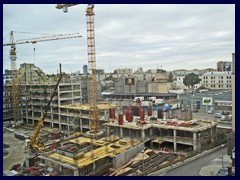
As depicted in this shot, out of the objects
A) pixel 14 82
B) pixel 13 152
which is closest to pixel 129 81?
pixel 14 82

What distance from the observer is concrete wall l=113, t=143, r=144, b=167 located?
428 inches

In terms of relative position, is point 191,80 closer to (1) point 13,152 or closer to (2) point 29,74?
(2) point 29,74

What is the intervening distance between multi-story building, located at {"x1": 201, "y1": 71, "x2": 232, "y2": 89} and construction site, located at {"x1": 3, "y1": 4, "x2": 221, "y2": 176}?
622 inches

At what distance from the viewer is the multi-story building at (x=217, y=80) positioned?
3047cm

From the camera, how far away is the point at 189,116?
15766 millimetres

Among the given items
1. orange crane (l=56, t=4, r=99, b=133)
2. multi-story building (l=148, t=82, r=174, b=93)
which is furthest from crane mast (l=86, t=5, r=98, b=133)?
multi-story building (l=148, t=82, r=174, b=93)

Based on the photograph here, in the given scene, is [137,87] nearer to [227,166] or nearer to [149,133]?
[149,133]

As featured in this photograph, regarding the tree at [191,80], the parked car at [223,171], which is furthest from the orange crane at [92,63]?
the tree at [191,80]

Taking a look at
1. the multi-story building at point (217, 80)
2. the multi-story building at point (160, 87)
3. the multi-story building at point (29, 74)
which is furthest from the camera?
the multi-story building at point (160, 87)

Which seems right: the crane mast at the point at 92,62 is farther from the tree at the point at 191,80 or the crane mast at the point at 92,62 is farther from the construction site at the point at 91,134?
the tree at the point at 191,80

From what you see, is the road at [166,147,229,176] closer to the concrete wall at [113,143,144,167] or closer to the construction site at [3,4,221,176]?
the construction site at [3,4,221,176]

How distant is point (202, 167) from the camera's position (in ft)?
34.7

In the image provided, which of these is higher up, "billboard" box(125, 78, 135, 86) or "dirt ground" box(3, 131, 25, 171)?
"billboard" box(125, 78, 135, 86)

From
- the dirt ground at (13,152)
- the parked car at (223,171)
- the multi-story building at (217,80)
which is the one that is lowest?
the dirt ground at (13,152)
